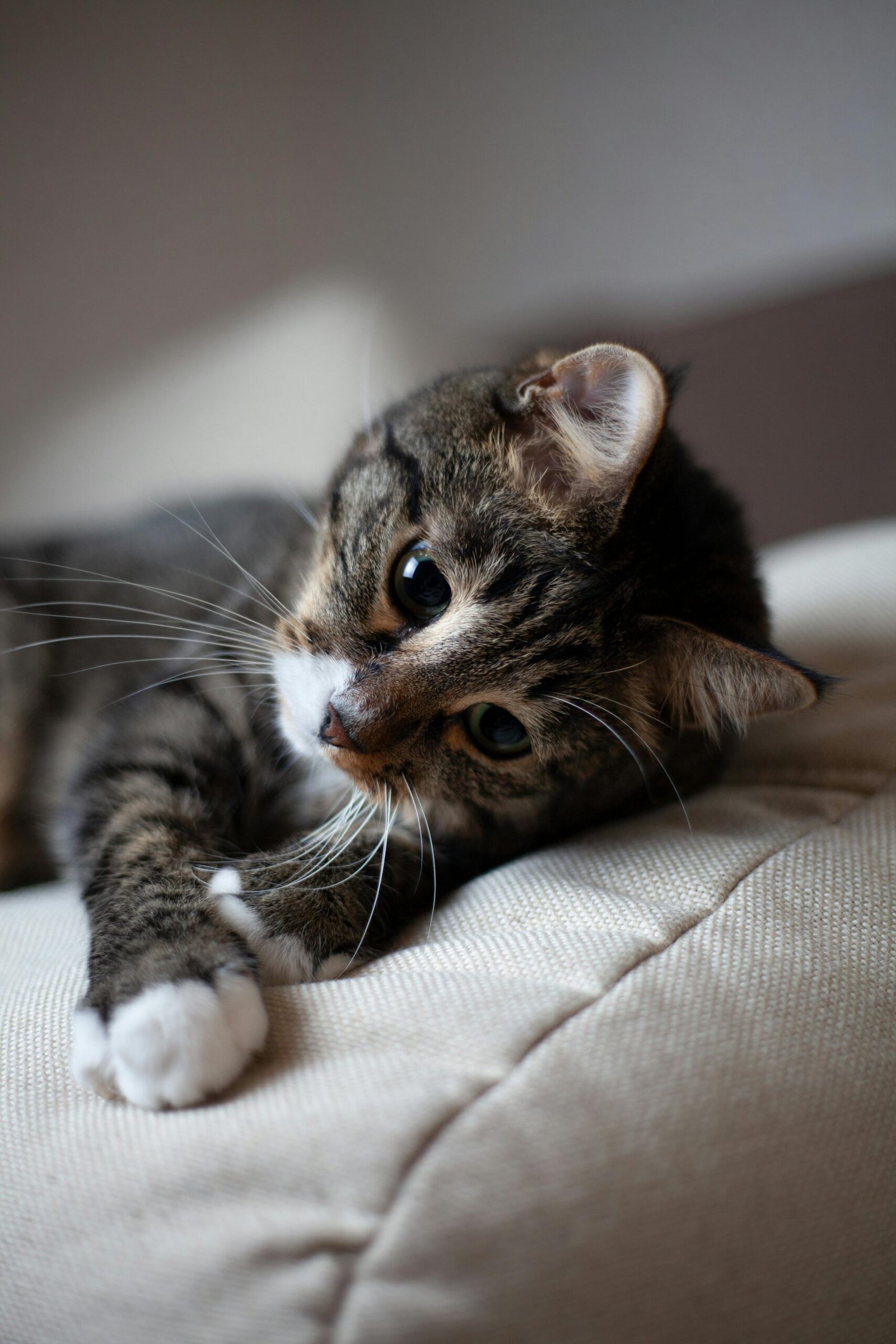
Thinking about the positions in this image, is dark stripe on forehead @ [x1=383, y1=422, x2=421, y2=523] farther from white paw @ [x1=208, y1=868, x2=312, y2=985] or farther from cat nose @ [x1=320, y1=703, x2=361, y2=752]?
white paw @ [x1=208, y1=868, x2=312, y2=985]

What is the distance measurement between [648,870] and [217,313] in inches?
89.0

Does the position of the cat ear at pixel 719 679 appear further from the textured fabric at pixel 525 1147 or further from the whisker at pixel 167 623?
the whisker at pixel 167 623

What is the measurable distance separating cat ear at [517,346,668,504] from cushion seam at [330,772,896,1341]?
40cm

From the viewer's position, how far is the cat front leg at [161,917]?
2.20ft

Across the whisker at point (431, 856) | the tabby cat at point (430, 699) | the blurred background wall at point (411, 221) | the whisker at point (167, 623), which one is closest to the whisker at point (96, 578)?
the whisker at point (167, 623)

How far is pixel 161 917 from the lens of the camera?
0.82 meters

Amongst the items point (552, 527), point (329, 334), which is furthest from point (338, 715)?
point (329, 334)

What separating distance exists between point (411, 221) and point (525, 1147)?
2758 mm

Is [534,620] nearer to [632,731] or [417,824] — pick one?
[632,731]

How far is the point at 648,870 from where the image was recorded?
2.81ft

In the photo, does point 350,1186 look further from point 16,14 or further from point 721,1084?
point 16,14

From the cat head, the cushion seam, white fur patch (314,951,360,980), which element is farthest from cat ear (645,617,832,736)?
white fur patch (314,951,360,980)

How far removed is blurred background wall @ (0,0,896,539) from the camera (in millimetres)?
2141

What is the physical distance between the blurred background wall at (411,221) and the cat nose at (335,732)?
130cm
